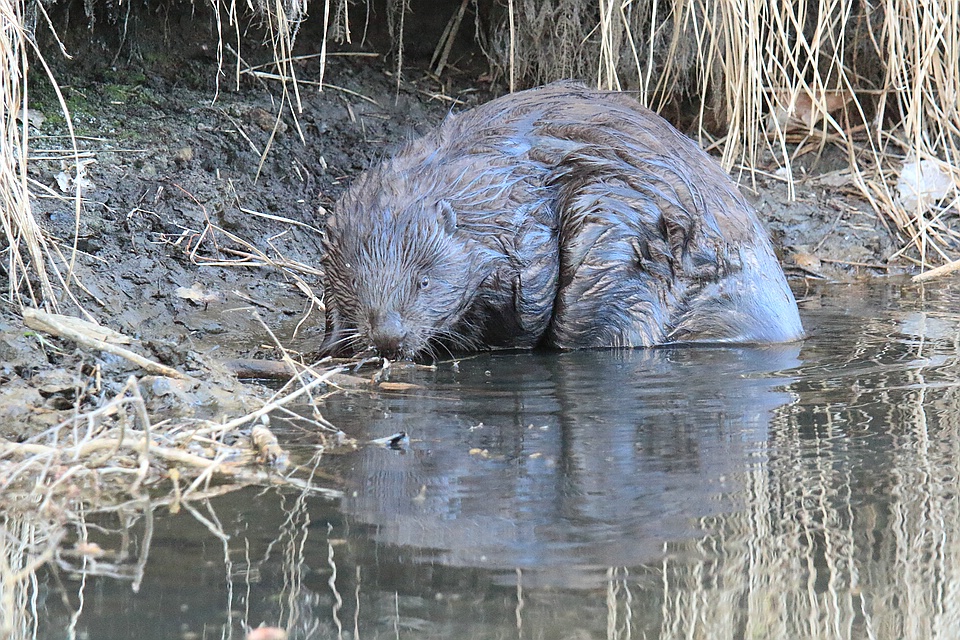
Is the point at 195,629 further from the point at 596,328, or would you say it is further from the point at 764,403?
the point at 596,328

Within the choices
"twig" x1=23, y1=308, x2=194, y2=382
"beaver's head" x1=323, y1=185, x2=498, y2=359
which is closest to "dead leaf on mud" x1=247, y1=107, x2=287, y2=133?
"beaver's head" x1=323, y1=185, x2=498, y2=359

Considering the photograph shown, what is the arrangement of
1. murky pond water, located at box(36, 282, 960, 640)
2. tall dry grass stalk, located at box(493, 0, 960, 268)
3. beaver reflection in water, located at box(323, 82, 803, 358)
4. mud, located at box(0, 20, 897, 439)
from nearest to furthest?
1. murky pond water, located at box(36, 282, 960, 640)
2. beaver reflection in water, located at box(323, 82, 803, 358)
3. mud, located at box(0, 20, 897, 439)
4. tall dry grass stalk, located at box(493, 0, 960, 268)

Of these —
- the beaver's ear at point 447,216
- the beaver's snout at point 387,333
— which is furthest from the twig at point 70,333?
the beaver's ear at point 447,216

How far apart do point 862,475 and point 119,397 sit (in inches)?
63.7

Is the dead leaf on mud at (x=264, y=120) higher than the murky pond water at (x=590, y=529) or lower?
higher

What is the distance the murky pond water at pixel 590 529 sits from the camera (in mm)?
2080

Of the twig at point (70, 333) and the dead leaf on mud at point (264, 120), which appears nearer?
the twig at point (70, 333)

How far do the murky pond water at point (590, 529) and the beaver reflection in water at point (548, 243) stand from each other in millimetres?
733

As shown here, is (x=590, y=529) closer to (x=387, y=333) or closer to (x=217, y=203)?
(x=387, y=333)

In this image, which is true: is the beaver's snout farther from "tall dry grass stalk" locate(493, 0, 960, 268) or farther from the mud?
"tall dry grass stalk" locate(493, 0, 960, 268)

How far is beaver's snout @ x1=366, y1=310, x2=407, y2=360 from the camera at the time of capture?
433cm

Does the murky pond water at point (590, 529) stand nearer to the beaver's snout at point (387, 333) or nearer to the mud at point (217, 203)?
the beaver's snout at point (387, 333)

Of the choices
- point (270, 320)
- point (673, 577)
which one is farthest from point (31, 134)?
point (673, 577)

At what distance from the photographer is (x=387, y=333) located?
4332 mm
